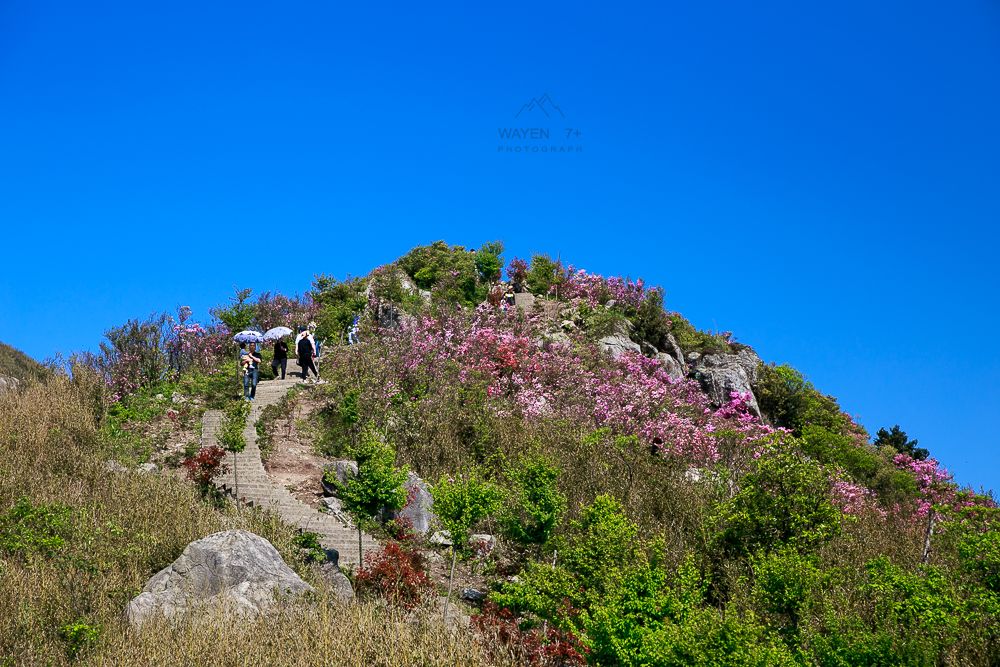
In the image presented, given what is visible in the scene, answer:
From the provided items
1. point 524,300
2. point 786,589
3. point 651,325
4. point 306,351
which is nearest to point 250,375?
point 306,351

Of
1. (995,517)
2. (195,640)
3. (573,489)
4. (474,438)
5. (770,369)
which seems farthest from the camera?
(770,369)

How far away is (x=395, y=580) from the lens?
10586 millimetres

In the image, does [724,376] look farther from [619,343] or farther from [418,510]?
[418,510]

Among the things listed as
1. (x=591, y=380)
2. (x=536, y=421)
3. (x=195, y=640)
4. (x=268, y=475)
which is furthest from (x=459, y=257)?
(x=195, y=640)

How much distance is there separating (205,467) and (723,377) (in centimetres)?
2003

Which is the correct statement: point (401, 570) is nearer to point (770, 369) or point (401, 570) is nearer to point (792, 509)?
point (792, 509)

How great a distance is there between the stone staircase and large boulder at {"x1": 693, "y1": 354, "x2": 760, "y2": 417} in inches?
691

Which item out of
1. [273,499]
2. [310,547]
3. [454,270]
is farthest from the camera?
[454,270]

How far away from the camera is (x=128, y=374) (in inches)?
811

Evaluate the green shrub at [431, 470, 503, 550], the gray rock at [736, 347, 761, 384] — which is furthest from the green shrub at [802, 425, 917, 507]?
the green shrub at [431, 470, 503, 550]

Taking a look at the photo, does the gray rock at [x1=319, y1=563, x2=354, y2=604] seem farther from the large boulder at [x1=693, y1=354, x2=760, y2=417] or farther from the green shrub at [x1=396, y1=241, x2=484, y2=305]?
the large boulder at [x1=693, y1=354, x2=760, y2=417]

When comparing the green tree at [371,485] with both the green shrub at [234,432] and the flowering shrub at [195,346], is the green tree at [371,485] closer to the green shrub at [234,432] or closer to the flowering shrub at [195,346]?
the green shrub at [234,432]

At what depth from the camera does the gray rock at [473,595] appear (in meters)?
11.6

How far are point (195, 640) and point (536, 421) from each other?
41.0 ft
